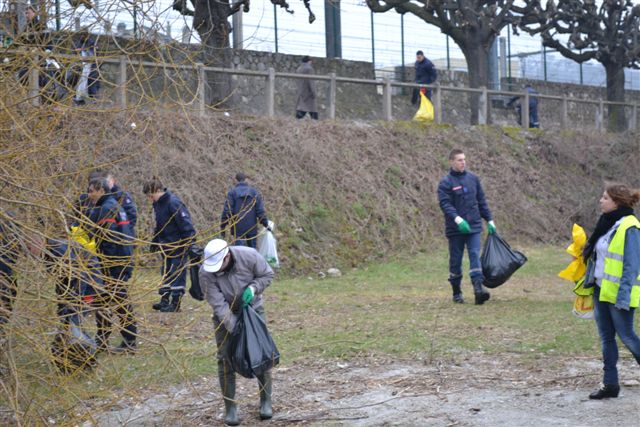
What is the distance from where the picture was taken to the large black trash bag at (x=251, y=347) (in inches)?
276

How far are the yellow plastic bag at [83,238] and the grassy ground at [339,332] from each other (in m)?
0.37

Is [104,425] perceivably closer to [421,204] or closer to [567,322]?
[567,322]

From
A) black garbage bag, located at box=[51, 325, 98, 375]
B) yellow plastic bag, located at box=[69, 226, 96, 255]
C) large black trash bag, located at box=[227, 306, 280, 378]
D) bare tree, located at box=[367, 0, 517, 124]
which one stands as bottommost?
large black trash bag, located at box=[227, 306, 280, 378]

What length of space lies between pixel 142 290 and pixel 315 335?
15.0 ft

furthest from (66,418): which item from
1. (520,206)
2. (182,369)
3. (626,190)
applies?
(520,206)

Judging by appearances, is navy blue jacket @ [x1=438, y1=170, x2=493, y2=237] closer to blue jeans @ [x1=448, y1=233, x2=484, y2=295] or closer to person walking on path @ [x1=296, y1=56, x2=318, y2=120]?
blue jeans @ [x1=448, y1=233, x2=484, y2=295]

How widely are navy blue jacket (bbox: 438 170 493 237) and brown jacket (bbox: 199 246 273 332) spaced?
500 centimetres

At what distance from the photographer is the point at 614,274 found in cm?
707

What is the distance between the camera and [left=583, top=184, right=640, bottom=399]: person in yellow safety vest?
7023 mm

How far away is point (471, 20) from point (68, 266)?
20.7 metres

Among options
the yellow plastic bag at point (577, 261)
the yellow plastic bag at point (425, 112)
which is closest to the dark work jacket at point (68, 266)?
the yellow plastic bag at point (577, 261)

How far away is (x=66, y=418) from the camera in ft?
19.9

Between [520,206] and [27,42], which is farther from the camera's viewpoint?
[520,206]

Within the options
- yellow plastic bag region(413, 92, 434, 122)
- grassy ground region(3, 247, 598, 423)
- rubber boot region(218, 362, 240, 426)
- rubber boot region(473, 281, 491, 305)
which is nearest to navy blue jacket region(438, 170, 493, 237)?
rubber boot region(473, 281, 491, 305)
